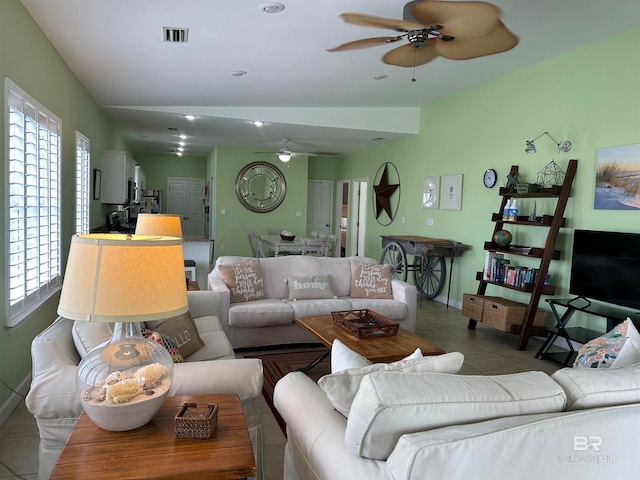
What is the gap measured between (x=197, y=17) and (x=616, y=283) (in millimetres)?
3969

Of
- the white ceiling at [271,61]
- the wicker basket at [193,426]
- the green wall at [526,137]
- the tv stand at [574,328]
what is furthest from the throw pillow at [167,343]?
the green wall at [526,137]

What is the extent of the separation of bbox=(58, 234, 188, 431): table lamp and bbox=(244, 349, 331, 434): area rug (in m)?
1.89

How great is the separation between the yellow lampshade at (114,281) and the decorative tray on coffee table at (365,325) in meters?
2.06

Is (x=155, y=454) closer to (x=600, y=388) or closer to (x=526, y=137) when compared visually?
(x=600, y=388)

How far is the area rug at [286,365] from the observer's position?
11.6 feet

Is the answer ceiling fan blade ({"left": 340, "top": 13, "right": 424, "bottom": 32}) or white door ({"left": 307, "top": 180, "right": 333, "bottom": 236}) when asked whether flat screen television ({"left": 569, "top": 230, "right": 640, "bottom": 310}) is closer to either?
ceiling fan blade ({"left": 340, "top": 13, "right": 424, "bottom": 32})

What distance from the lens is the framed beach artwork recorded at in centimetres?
398

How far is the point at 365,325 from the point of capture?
3.36 meters

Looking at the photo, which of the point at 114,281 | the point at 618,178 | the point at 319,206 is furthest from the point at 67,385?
the point at 319,206

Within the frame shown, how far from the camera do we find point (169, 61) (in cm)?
441

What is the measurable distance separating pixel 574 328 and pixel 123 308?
4.21m

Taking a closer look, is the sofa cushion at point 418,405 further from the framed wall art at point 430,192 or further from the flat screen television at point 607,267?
the framed wall art at point 430,192

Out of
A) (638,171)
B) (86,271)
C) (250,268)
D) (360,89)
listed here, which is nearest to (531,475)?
(86,271)

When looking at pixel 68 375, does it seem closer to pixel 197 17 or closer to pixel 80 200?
pixel 197 17
